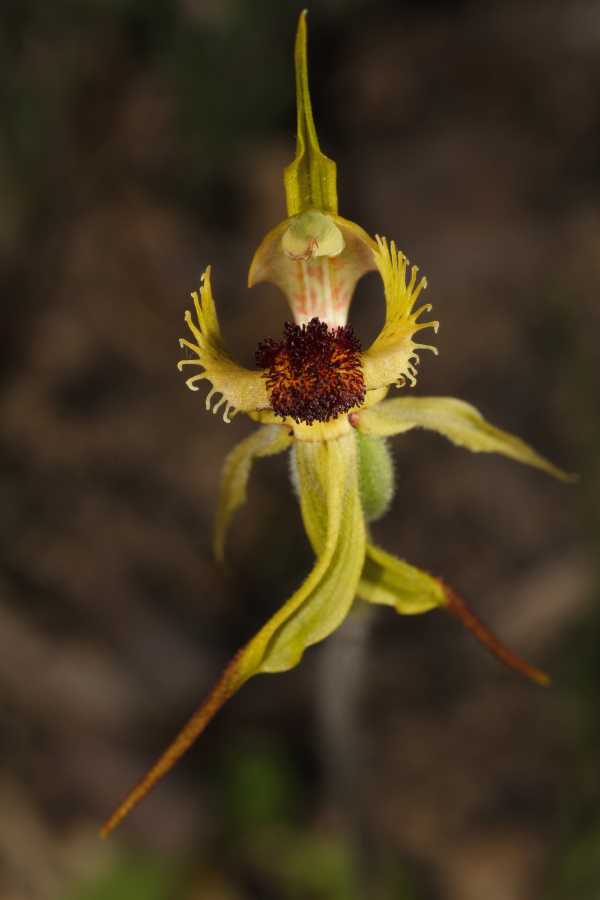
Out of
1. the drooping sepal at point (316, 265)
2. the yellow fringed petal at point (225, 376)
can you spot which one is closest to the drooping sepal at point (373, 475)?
the yellow fringed petal at point (225, 376)

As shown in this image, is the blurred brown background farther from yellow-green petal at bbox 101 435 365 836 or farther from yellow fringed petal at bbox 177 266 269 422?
yellow fringed petal at bbox 177 266 269 422

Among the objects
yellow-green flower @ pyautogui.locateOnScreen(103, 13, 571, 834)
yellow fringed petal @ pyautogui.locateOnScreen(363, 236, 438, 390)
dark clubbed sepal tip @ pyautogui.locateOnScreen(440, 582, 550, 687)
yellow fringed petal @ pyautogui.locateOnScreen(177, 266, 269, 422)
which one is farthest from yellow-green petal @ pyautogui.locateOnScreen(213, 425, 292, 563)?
dark clubbed sepal tip @ pyautogui.locateOnScreen(440, 582, 550, 687)

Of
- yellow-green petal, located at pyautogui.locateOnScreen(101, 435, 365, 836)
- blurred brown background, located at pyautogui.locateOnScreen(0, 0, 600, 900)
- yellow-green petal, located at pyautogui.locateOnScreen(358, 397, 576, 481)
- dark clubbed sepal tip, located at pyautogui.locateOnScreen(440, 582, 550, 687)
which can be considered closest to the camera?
yellow-green petal, located at pyautogui.locateOnScreen(101, 435, 365, 836)

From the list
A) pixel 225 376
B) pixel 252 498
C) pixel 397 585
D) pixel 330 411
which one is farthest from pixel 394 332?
pixel 252 498

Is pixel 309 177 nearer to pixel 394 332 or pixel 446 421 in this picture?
pixel 394 332

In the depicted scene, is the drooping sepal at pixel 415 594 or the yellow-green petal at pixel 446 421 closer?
the drooping sepal at pixel 415 594

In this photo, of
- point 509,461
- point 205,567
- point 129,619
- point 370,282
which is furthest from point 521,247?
point 129,619

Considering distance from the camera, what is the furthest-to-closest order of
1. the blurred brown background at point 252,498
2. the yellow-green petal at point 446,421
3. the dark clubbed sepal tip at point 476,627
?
the blurred brown background at point 252,498 → the yellow-green petal at point 446,421 → the dark clubbed sepal tip at point 476,627

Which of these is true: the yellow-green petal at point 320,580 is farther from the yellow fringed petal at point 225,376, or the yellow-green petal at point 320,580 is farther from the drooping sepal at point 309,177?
the drooping sepal at point 309,177
